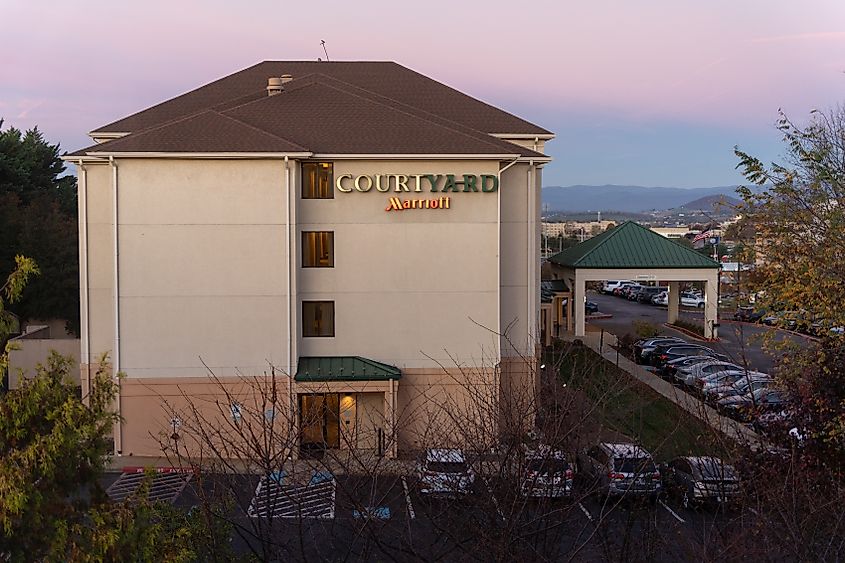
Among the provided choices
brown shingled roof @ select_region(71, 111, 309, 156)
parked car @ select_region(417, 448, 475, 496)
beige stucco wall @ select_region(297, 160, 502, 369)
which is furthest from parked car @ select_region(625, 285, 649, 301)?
parked car @ select_region(417, 448, 475, 496)

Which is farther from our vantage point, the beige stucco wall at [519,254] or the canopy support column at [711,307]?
the canopy support column at [711,307]

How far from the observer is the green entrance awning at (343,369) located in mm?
24234

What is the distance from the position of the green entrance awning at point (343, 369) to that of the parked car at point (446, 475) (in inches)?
426

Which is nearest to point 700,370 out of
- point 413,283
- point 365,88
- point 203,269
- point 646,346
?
point 646,346

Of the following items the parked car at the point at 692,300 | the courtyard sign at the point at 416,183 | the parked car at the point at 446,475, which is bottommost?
the parked car at the point at 692,300

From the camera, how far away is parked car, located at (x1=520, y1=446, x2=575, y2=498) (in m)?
11.4

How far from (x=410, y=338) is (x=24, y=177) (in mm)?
36821

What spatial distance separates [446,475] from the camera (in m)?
12.0

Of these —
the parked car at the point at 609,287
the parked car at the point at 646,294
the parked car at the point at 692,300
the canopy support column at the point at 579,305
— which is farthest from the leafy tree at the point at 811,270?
the parked car at the point at 609,287

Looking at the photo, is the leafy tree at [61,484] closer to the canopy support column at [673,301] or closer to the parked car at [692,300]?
the canopy support column at [673,301]

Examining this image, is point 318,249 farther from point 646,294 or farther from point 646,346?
point 646,294

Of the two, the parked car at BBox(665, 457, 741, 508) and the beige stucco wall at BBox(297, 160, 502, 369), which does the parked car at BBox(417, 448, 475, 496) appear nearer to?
the parked car at BBox(665, 457, 741, 508)

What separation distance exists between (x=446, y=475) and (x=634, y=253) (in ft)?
127

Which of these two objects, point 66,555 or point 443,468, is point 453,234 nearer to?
point 443,468
